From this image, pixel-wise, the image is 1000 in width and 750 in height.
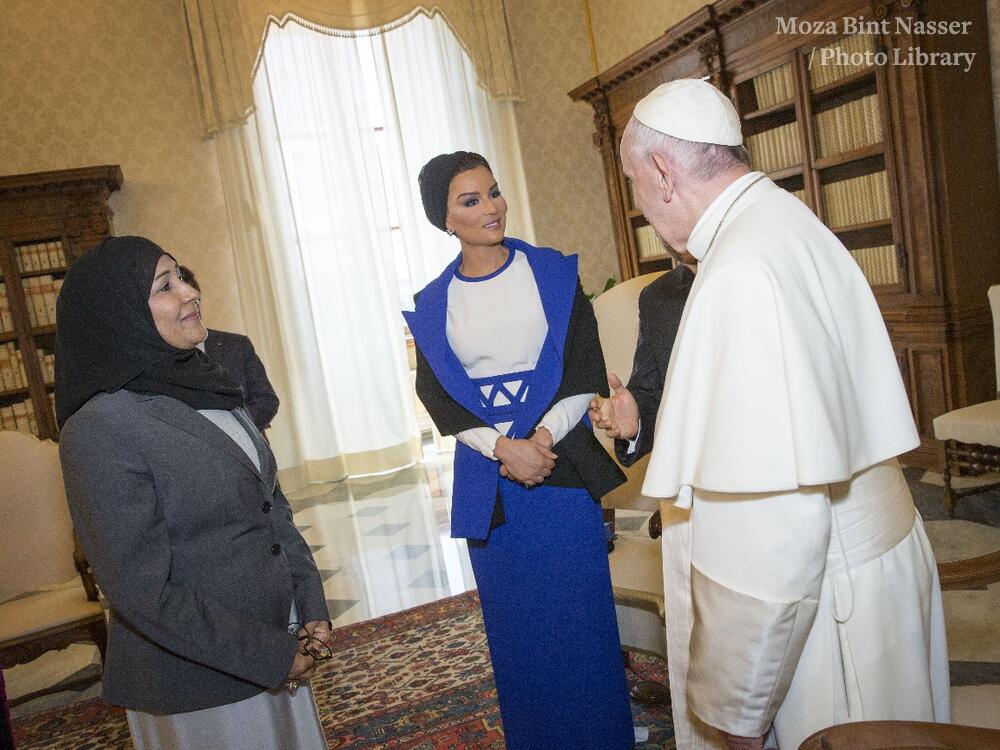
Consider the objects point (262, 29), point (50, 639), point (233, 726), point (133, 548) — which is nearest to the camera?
point (133, 548)

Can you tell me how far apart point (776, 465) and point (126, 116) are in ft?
23.7

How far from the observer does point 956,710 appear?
4.46ft

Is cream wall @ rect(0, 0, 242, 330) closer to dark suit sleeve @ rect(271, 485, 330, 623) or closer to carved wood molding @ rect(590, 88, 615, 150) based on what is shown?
carved wood molding @ rect(590, 88, 615, 150)

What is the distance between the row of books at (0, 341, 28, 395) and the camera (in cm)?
610

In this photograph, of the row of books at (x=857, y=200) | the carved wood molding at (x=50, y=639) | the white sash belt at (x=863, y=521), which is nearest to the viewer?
the white sash belt at (x=863, y=521)

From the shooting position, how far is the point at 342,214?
733 centimetres

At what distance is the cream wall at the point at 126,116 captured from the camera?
21.5 ft

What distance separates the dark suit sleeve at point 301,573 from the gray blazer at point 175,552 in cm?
8

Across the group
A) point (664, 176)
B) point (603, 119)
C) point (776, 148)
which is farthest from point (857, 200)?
point (664, 176)

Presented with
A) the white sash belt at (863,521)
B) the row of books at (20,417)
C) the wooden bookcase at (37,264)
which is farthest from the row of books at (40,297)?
the white sash belt at (863,521)

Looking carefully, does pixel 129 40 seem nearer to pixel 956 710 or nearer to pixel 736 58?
pixel 736 58

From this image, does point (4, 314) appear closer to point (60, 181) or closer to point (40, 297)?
point (40, 297)

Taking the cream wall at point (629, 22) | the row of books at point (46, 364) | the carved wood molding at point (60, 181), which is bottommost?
the row of books at point (46, 364)

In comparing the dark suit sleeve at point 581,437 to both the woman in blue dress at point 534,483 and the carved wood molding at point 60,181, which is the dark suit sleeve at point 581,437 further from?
the carved wood molding at point 60,181
